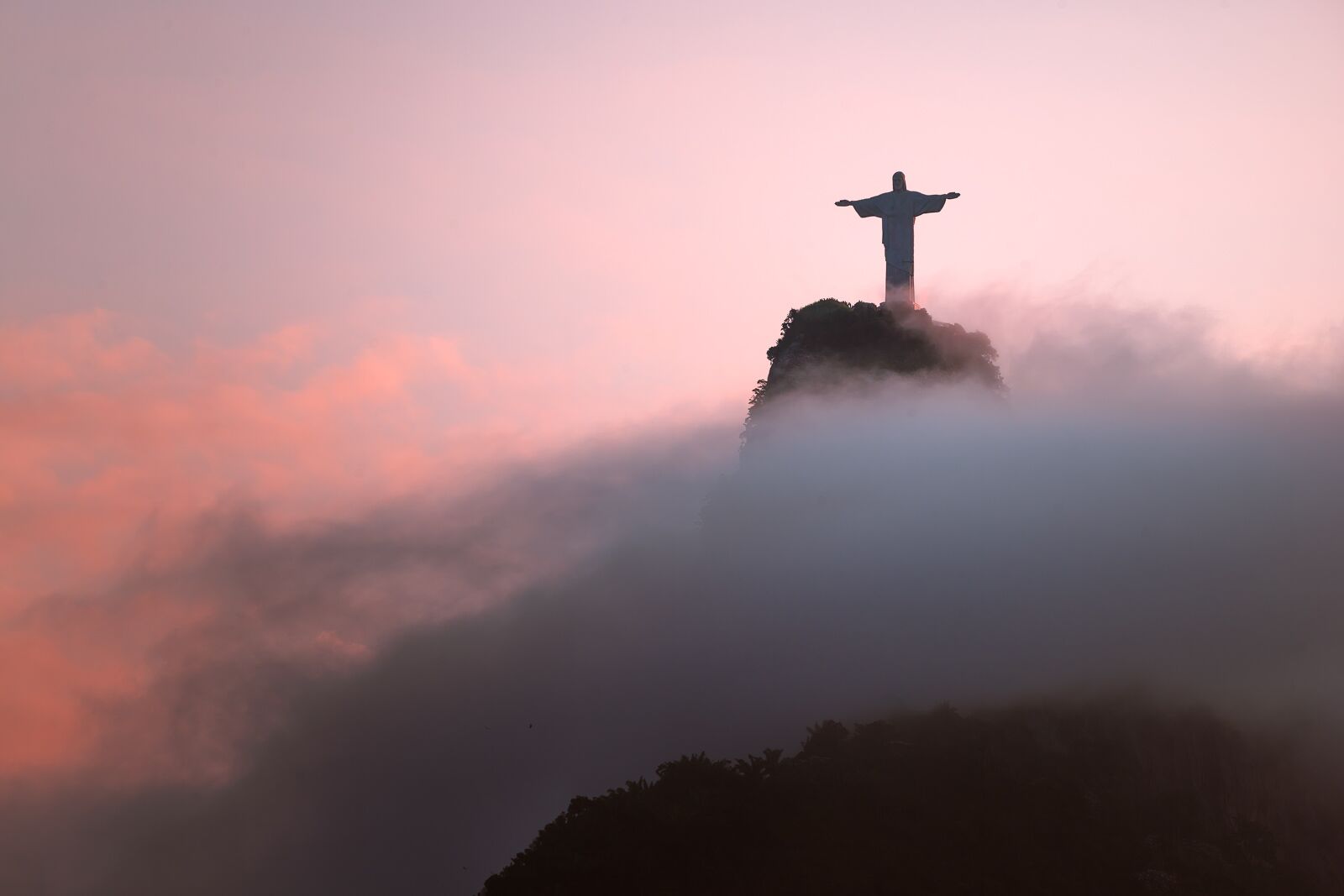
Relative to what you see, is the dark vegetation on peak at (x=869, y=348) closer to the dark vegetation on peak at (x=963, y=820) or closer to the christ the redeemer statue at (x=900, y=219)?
the christ the redeemer statue at (x=900, y=219)

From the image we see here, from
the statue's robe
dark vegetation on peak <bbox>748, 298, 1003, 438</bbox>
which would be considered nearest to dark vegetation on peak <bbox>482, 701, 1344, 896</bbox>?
dark vegetation on peak <bbox>748, 298, 1003, 438</bbox>

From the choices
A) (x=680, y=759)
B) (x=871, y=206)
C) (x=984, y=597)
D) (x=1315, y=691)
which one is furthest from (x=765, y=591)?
(x=1315, y=691)

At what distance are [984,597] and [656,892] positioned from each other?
1276 inches

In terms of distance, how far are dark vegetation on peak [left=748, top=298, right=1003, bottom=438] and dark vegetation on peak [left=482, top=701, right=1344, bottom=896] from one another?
60.7 feet

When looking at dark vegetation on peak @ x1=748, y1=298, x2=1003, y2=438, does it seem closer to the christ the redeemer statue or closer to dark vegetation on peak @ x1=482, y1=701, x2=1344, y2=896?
the christ the redeemer statue

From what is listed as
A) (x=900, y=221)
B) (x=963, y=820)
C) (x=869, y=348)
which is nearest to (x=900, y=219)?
(x=900, y=221)

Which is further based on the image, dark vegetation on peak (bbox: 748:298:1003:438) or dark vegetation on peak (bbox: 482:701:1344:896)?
dark vegetation on peak (bbox: 748:298:1003:438)

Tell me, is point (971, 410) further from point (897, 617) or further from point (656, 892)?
point (656, 892)

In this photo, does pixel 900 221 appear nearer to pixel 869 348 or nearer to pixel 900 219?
pixel 900 219

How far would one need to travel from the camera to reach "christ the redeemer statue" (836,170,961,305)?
70.0 m

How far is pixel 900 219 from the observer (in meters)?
70.1

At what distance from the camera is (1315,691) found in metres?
73.1

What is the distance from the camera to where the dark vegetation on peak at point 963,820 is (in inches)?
2212

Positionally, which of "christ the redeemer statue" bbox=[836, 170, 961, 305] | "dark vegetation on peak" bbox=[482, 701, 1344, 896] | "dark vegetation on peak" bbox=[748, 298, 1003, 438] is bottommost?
"dark vegetation on peak" bbox=[482, 701, 1344, 896]
